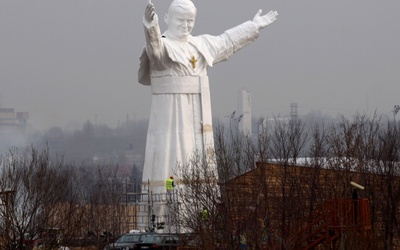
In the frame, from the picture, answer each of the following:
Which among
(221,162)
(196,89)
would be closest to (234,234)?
(221,162)

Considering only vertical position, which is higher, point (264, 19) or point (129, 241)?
point (264, 19)

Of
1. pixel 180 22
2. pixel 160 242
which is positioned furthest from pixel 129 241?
pixel 180 22

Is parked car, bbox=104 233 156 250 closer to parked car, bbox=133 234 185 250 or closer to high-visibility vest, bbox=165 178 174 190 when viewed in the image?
parked car, bbox=133 234 185 250

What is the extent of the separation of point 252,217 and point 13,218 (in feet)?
16.9

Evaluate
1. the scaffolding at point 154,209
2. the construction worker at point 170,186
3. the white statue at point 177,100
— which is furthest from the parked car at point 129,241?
the white statue at point 177,100

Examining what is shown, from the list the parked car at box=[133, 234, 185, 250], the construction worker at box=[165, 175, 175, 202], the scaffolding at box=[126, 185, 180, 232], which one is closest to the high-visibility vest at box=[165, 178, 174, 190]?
the construction worker at box=[165, 175, 175, 202]

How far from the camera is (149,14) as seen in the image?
32.9 metres

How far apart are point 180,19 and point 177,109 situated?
8.36ft

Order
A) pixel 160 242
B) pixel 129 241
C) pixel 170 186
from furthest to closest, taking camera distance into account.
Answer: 1. pixel 170 186
2. pixel 129 241
3. pixel 160 242

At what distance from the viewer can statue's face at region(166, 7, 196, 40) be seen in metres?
36.3

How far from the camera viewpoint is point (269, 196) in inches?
1234

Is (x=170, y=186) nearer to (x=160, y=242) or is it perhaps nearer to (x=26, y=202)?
(x=160, y=242)

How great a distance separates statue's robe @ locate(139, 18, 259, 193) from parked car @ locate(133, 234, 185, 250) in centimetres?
381

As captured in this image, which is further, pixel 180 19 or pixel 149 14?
pixel 180 19
